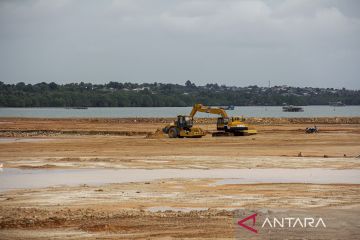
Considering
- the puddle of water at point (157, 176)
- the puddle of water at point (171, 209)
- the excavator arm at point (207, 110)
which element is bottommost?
the puddle of water at point (157, 176)

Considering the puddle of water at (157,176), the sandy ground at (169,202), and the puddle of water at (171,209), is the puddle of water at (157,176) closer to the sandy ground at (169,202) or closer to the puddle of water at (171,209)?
the sandy ground at (169,202)

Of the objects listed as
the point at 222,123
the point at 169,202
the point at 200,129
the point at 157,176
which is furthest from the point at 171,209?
the point at 222,123

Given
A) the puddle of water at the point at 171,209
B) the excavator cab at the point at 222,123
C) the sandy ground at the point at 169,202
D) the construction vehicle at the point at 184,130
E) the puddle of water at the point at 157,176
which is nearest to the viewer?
the sandy ground at the point at 169,202

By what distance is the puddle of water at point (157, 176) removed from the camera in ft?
78.4

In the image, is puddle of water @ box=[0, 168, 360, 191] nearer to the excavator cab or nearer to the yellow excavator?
the yellow excavator

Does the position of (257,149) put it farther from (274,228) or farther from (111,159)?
(274,228)

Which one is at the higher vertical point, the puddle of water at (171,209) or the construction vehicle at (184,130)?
the construction vehicle at (184,130)

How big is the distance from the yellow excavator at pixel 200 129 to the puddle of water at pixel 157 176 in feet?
64.6

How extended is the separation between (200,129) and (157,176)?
898 inches

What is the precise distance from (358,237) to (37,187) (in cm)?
1136

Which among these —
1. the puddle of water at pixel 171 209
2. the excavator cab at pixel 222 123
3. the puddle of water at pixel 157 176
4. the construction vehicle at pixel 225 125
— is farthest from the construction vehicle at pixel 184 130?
the puddle of water at pixel 171 209

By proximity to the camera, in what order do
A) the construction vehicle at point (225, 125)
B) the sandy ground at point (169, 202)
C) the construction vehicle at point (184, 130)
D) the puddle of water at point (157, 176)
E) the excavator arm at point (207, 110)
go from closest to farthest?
1. the sandy ground at point (169, 202)
2. the puddle of water at point (157, 176)
3. the construction vehicle at point (184, 130)
4. the excavator arm at point (207, 110)
5. the construction vehicle at point (225, 125)

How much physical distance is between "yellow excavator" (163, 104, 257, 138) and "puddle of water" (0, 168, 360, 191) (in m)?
19.7

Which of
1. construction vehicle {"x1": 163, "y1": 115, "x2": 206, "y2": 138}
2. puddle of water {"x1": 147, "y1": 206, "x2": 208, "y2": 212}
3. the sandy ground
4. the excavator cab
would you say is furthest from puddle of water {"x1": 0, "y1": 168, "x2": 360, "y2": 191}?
the excavator cab
